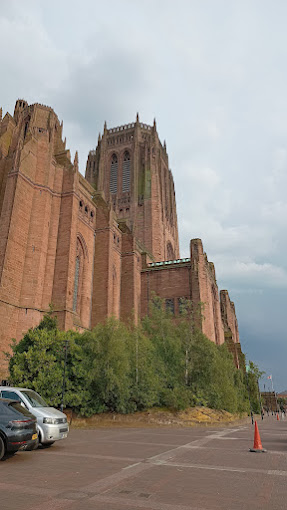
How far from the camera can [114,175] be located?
60719mm

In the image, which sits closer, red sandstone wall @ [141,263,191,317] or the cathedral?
the cathedral

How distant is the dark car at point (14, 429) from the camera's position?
712 cm

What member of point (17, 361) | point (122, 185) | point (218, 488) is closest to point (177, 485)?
point (218, 488)

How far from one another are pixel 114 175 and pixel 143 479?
5786cm

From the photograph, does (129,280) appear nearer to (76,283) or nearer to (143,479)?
(76,283)

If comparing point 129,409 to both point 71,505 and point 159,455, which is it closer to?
point 159,455

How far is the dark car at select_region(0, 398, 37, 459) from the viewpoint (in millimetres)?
7125

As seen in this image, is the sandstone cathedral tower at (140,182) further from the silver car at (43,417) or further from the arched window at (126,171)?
the silver car at (43,417)

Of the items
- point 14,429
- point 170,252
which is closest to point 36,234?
point 14,429

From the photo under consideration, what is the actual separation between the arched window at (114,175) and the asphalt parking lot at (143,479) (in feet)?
173

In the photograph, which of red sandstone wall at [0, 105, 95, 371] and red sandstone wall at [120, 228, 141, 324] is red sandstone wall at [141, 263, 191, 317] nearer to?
red sandstone wall at [120, 228, 141, 324]

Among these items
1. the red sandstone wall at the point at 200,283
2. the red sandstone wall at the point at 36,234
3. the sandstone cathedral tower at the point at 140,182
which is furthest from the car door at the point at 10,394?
the sandstone cathedral tower at the point at 140,182

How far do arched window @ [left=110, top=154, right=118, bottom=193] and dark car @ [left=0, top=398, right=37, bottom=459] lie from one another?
53.0 meters

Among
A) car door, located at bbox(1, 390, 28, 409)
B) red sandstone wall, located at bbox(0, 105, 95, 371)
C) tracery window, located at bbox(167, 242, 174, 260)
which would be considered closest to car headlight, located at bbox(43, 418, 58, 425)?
car door, located at bbox(1, 390, 28, 409)
